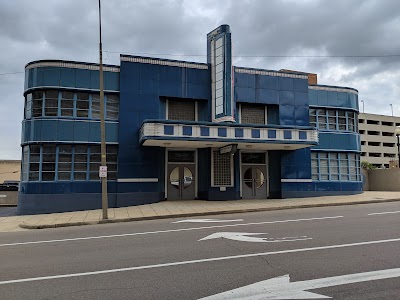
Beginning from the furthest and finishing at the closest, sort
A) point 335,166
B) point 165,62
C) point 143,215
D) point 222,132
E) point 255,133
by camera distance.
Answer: point 335,166 → point 165,62 → point 255,133 → point 222,132 → point 143,215

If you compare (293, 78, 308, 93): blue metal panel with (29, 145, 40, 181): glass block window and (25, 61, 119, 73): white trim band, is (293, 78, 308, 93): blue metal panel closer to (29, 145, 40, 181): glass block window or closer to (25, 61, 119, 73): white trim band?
(25, 61, 119, 73): white trim band

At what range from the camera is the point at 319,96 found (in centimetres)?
2291

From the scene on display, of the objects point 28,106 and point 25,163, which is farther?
point 28,106

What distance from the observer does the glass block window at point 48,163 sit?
1827cm

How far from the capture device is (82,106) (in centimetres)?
1903

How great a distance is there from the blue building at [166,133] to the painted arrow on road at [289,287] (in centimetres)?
1244

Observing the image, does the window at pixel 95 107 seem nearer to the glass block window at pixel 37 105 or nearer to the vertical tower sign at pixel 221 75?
the glass block window at pixel 37 105

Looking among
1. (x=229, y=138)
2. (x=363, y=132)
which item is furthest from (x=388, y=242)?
(x=363, y=132)

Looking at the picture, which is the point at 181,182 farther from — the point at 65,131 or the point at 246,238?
the point at 246,238

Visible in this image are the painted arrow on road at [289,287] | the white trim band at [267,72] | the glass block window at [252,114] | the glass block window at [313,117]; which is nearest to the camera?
the painted arrow on road at [289,287]

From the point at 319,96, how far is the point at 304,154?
13.5 ft

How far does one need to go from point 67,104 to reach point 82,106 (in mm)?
765

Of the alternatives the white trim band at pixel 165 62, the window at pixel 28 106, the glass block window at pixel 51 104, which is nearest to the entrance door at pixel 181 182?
the white trim band at pixel 165 62

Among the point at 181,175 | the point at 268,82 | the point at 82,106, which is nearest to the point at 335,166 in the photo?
the point at 268,82
